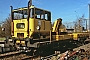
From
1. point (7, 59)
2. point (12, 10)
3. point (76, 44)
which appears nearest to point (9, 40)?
point (7, 59)

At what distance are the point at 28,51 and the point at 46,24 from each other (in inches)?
110

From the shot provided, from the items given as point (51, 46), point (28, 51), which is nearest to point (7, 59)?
point (28, 51)

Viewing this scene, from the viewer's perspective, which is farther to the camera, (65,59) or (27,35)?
(27,35)

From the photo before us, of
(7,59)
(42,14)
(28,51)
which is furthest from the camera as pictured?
(42,14)

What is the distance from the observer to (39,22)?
11.4 m

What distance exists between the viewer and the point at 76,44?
15898mm

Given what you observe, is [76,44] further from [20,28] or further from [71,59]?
[71,59]

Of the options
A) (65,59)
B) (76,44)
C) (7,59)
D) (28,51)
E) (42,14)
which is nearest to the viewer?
(65,59)

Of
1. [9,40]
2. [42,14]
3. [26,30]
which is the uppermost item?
[42,14]

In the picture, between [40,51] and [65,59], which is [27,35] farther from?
[65,59]

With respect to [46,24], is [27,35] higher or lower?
lower

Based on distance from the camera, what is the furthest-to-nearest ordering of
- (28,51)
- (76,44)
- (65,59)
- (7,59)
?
(76,44)
(28,51)
(7,59)
(65,59)

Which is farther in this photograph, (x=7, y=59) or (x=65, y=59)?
(x=7, y=59)

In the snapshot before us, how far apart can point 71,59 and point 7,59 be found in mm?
4261
